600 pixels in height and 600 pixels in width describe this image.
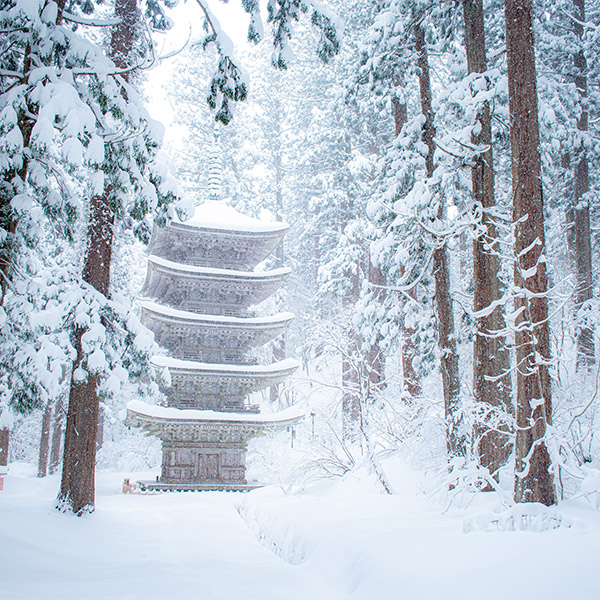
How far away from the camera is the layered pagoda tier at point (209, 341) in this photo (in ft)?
63.7

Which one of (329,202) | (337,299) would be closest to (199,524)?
(337,299)

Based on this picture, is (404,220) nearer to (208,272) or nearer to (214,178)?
(208,272)

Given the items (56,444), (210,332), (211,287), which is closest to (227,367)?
(210,332)

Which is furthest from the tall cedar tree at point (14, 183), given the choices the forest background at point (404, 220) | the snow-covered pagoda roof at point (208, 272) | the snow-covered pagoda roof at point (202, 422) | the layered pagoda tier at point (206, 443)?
the layered pagoda tier at point (206, 443)

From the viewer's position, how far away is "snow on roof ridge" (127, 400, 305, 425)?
18.7 m

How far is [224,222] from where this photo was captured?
20.6 m

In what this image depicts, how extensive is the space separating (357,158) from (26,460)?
97.0 feet

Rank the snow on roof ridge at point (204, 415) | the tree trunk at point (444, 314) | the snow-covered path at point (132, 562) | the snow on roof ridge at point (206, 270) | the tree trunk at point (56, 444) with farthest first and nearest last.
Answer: the tree trunk at point (56, 444)
the snow on roof ridge at point (206, 270)
the snow on roof ridge at point (204, 415)
the tree trunk at point (444, 314)
the snow-covered path at point (132, 562)

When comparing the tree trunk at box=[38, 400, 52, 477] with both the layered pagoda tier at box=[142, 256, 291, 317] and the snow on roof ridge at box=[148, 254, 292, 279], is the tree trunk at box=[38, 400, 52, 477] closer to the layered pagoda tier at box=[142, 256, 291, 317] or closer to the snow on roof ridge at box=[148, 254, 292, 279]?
the layered pagoda tier at box=[142, 256, 291, 317]

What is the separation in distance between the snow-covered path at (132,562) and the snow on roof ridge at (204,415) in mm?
8256

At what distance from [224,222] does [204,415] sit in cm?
715

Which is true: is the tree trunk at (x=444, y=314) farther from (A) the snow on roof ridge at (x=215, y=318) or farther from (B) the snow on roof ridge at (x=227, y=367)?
(B) the snow on roof ridge at (x=227, y=367)

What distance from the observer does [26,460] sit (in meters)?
36.8

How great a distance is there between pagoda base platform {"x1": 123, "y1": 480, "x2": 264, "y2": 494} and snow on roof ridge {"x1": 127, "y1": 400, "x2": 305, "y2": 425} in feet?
7.54
